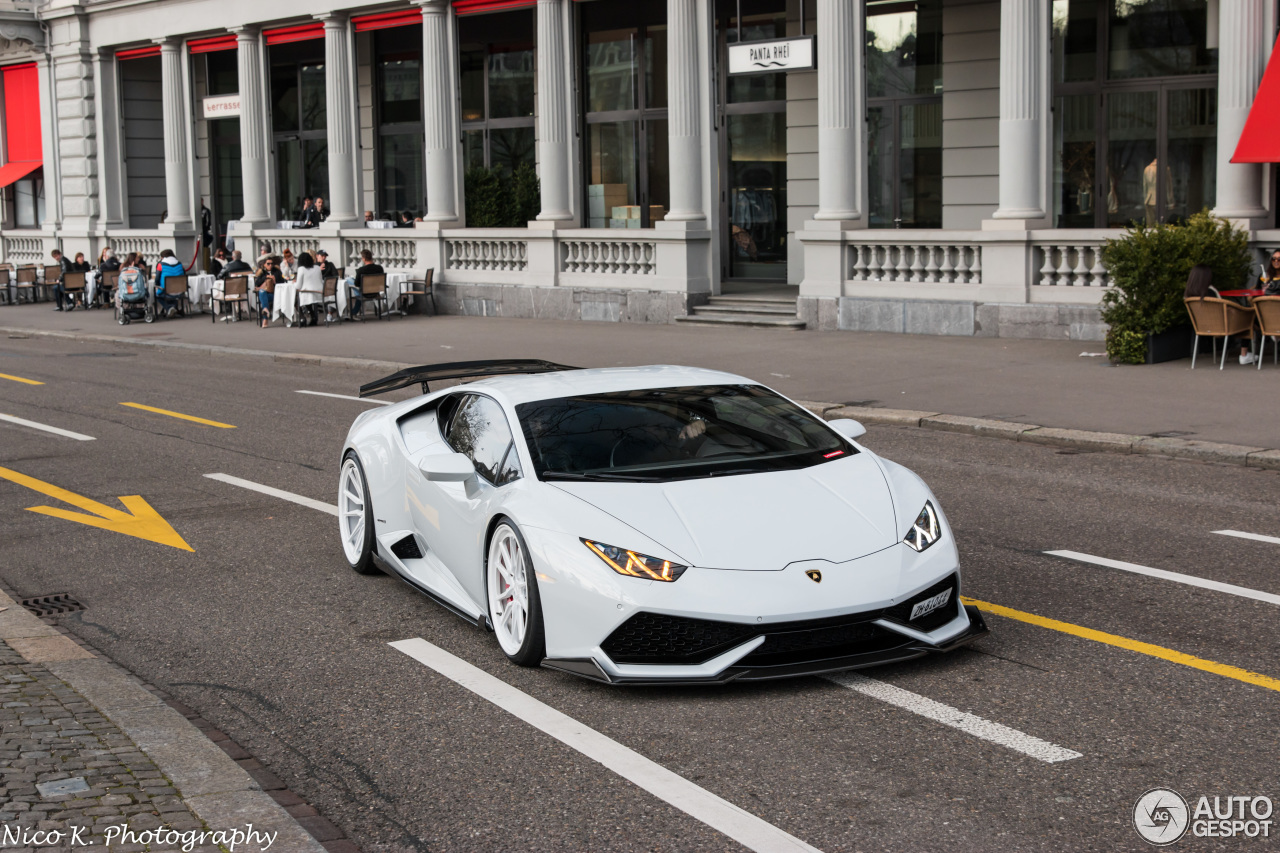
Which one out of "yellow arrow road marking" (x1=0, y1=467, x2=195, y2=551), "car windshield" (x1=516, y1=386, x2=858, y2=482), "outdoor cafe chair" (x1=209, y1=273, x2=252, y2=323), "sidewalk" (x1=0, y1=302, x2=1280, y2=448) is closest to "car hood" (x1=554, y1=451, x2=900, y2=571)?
"car windshield" (x1=516, y1=386, x2=858, y2=482)

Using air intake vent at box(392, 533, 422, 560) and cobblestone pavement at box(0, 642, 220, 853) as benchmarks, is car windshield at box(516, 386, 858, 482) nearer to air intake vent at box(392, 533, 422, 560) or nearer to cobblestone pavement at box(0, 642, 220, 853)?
air intake vent at box(392, 533, 422, 560)

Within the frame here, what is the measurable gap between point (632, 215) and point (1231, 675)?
25.9 metres

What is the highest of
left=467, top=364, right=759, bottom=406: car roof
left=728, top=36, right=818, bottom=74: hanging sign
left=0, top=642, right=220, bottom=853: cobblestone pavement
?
left=728, top=36, right=818, bottom=74: hanging sign

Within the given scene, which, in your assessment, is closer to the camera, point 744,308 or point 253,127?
point 744,308

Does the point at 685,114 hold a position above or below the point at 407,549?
above

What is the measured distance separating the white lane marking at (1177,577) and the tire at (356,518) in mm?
3879

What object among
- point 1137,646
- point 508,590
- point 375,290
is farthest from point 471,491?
point 375,290

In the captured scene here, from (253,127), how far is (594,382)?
98.8 feet

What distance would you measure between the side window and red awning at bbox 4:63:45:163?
38.7 metres

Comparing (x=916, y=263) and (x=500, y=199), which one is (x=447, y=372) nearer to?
(x=916, y=263)

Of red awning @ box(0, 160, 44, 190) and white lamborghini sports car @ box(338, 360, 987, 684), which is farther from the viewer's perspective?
red awning @ box(0, 160, 44, 190)

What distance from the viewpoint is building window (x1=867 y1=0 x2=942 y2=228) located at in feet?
86.0

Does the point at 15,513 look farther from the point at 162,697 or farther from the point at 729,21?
the point at 729,21

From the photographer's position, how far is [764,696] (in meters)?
5.78
